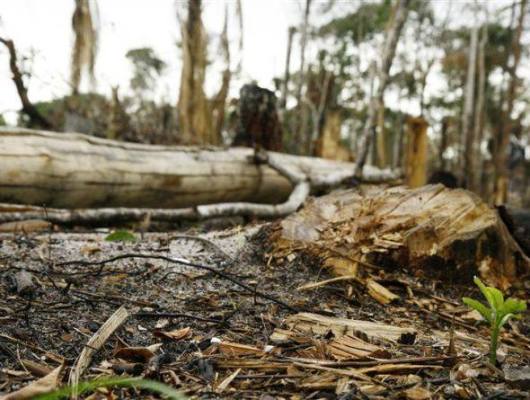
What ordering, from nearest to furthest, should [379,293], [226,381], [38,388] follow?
A: [38,388] → [226,381] → [379,293]

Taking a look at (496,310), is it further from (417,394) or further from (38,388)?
(38,388)

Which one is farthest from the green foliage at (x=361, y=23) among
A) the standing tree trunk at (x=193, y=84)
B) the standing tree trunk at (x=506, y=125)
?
the standing tree trunk at (x=193, y=84)

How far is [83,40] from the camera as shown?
5.05m

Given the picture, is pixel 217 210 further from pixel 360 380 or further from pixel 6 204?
pixel 360 380

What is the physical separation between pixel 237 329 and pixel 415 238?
1.15m

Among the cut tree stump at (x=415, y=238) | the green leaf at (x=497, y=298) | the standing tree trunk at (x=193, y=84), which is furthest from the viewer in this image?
the standing tree trunk at (x=193, y=84)

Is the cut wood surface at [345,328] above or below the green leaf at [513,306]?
below

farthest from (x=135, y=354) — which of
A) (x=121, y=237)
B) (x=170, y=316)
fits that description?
(x=121, y=237)

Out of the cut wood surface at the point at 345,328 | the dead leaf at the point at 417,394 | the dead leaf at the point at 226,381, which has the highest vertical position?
the dead leaf at the point at 417,394

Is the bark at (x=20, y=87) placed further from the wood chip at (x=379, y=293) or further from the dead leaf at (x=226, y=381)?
the dead leaf at (x=226, y=381)

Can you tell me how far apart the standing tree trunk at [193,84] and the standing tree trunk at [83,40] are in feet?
3.94

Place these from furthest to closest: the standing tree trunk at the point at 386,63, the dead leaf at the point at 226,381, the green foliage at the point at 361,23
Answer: the green foliage at the point at 361,23, the standing tree trunk at the point at 386,63, the dead leaf at the point at 226,381

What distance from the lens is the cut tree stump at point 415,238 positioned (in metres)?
2.25

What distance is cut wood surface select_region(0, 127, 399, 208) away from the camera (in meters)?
3.21
